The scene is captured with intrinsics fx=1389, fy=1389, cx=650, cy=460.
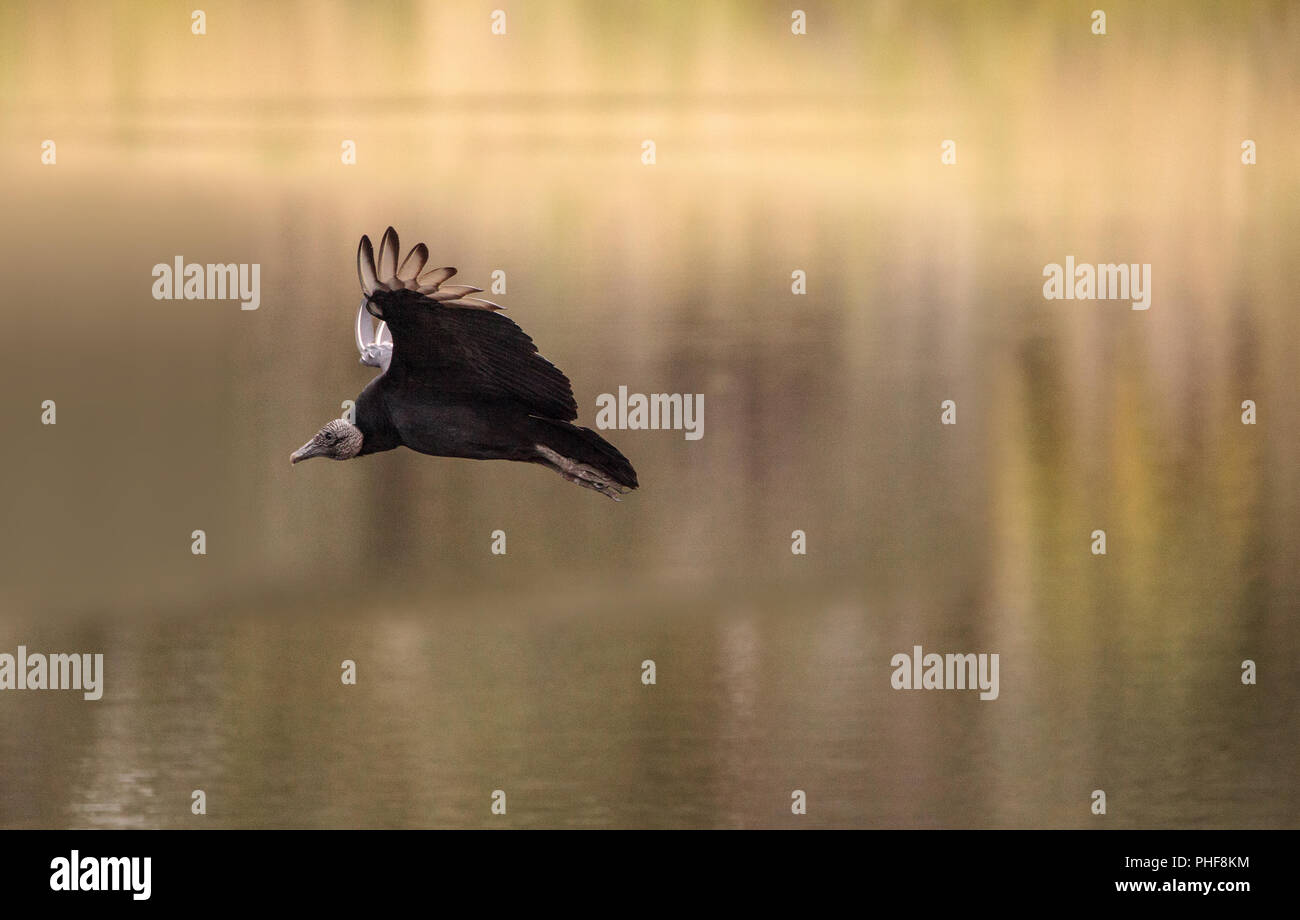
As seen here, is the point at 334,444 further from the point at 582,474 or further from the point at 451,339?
the point at 582,474

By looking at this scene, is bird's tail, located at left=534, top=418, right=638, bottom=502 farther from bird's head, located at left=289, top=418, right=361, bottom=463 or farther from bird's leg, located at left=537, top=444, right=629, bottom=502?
bird's head, located at left=289, top=418, right=361, bottom=463

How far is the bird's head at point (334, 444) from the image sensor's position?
263 inches

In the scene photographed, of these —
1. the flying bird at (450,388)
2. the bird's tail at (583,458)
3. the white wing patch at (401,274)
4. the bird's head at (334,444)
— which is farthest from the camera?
the bird's head at (334,444)

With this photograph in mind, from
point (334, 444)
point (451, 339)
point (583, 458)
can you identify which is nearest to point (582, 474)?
point (583, 458)

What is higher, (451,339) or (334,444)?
(451,339)

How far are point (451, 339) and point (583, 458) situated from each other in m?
0.91

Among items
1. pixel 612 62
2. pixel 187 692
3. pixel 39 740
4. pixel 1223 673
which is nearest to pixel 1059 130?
pixel 612 62

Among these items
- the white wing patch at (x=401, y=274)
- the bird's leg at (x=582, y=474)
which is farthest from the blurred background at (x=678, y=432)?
the white wing patch at (x=401, y=274)

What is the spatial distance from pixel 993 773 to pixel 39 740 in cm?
485

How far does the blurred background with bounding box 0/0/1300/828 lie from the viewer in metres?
6.99

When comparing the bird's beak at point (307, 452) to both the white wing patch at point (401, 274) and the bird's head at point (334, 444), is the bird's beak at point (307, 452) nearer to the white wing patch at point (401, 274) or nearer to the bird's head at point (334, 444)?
the bird's head at point (334, 444)

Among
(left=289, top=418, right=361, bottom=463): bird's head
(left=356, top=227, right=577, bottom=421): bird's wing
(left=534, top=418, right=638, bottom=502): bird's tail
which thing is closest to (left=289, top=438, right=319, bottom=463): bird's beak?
(left=289, top=418, right=361, bottom=463): bird's head

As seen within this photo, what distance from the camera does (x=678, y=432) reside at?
278 inches

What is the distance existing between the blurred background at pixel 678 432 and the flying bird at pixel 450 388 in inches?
17.0
